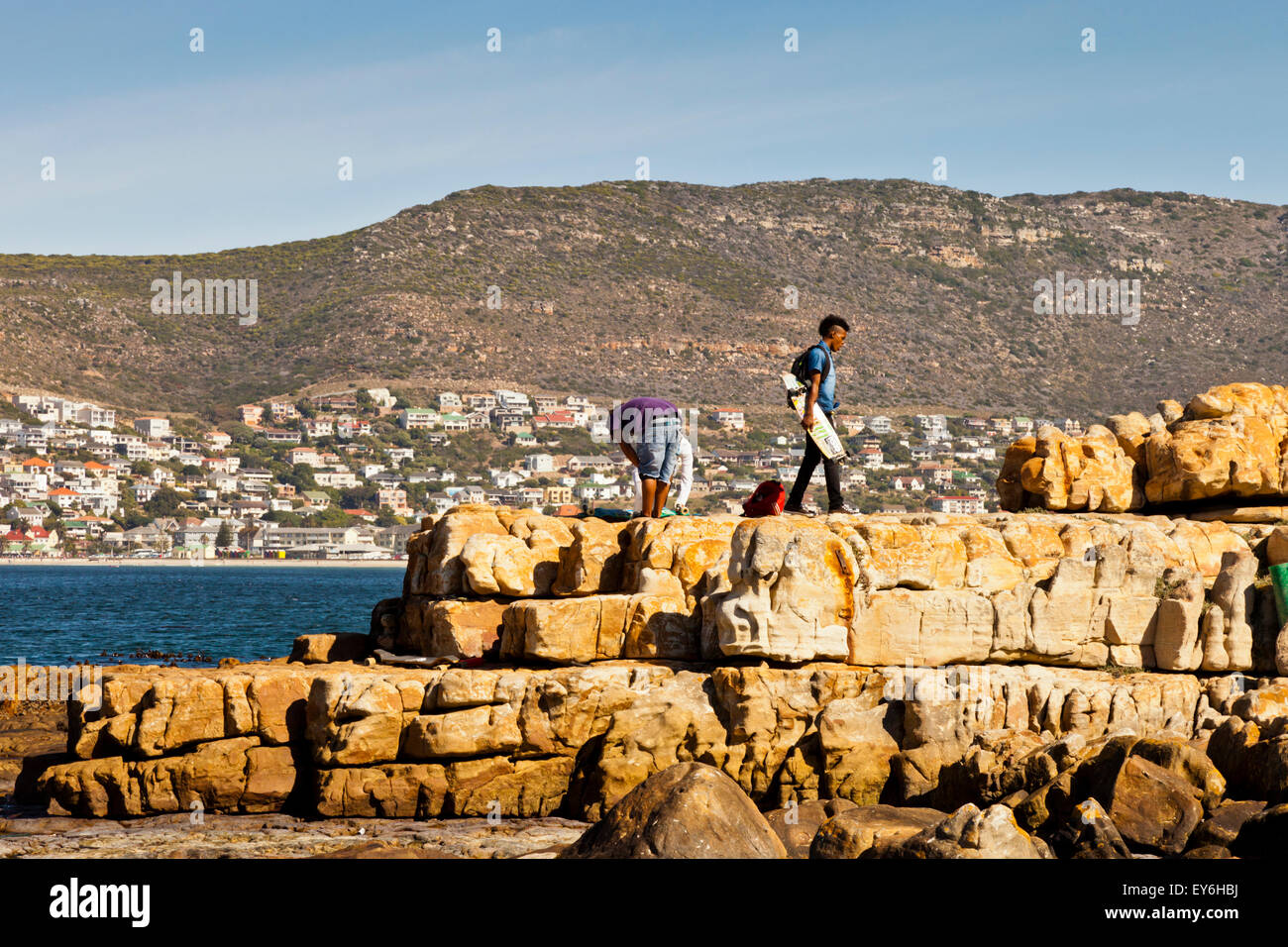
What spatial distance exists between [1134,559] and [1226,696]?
6.45ft

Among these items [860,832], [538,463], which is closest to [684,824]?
[860,832]

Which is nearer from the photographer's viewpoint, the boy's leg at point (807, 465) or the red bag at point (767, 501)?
the boy's leg at point (807, 465)

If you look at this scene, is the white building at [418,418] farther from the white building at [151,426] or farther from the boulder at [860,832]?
the boulder at [860,832]

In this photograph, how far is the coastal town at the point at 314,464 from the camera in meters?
133

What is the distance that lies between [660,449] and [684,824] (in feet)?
28.2

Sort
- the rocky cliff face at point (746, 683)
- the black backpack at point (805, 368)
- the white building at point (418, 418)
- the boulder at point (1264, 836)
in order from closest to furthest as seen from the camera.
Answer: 1. the boulder at point (1264, 836)
2. the rocky cliff face at point (746, 683)
3. the black backpack at point (805, 368)
4. the white building at point (418, 418)

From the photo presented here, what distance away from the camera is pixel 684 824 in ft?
37.0

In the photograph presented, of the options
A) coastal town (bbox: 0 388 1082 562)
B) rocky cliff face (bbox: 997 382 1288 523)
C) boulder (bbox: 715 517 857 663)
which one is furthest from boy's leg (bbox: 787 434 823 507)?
coastal town (bbox: 0 388 1082 562)

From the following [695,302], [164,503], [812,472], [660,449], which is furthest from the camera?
[695,302]

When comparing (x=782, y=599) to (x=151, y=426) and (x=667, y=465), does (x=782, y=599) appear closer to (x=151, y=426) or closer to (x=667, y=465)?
(x=667, y=465)

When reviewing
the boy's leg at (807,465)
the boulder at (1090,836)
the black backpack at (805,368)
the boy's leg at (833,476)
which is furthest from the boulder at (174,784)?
the boulder at (1090,836)

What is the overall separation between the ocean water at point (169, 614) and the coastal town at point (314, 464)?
16530mm

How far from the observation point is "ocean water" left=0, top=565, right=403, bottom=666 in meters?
42.9
